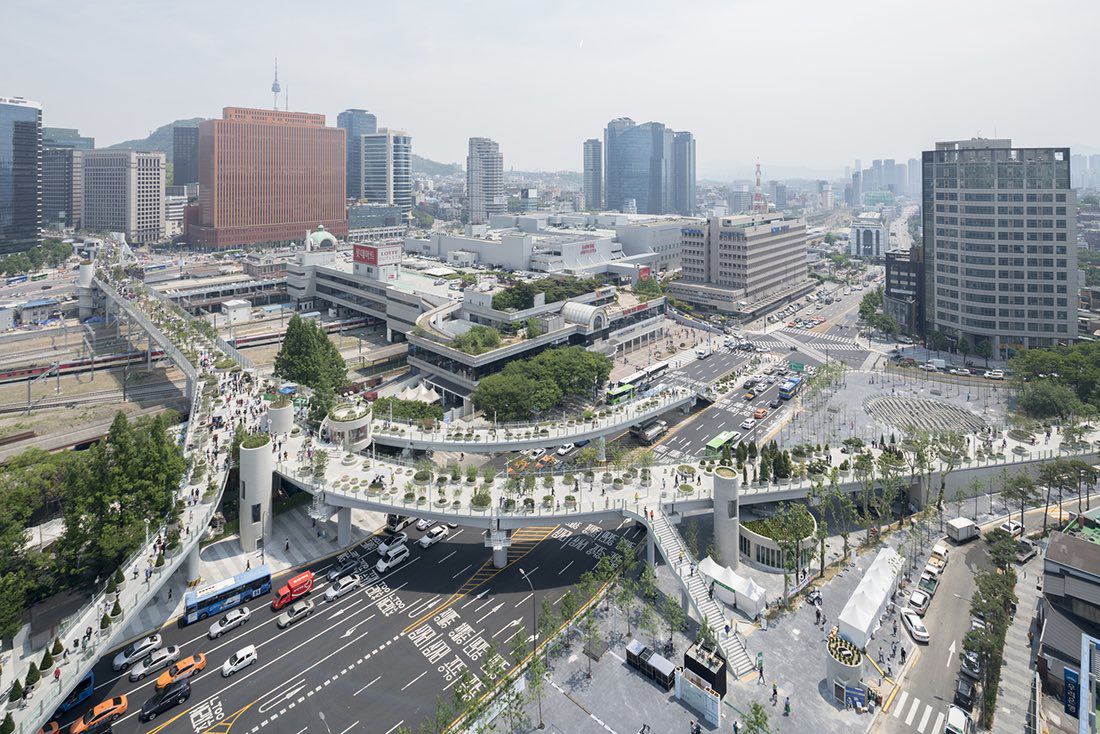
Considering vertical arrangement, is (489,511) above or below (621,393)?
below

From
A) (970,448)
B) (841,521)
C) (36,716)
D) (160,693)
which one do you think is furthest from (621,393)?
(36,716)

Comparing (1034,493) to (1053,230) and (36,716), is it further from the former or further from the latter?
(36,716)

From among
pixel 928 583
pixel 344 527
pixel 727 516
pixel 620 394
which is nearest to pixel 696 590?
pixel 727 516

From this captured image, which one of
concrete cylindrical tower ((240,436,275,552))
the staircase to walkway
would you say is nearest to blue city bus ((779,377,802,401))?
the staircase to walkway

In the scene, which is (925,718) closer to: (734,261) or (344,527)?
(344,527)

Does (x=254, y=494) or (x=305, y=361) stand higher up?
(x=305, y=361)

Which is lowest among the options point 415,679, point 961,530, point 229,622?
point 415,679
